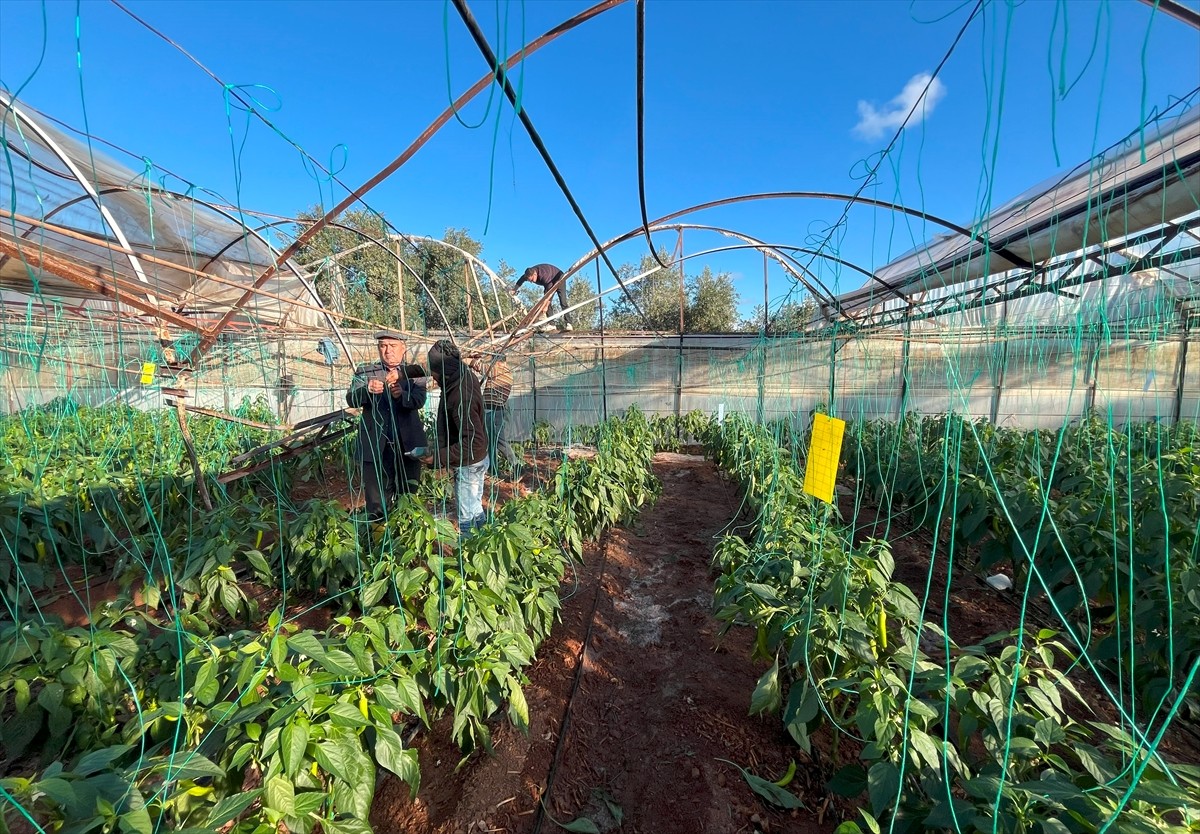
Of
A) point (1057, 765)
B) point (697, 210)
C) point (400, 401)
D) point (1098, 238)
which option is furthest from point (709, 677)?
point (1098, 238)

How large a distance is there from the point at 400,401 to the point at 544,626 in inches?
82.9

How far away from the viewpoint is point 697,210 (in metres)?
3.67

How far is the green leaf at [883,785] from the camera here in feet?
3.86

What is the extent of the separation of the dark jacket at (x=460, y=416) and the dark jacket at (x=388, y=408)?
0.93 ft

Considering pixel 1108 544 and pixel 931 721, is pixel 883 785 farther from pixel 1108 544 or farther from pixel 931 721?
pixel 1108 544

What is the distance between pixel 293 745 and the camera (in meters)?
1.08

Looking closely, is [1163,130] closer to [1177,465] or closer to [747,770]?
[1177,465]

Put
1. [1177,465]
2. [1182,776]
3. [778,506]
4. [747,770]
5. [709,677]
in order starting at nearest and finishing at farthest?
[1182,776], [747,770], [709,677], [778,506], [1177,465]

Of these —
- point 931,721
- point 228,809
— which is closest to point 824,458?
point 931,721

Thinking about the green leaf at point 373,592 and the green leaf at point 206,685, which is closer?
the green leaf at point 206,685

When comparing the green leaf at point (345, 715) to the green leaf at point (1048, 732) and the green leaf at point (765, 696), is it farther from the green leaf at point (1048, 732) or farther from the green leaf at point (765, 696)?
the green leaf at point (1048, 732)

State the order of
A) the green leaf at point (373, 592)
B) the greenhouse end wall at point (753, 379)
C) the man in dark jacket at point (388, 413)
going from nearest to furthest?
the green leaf at point (373, 592)
the man in dark jacket at point (388, 413)
the greenhouse end wall at point (753, 379)

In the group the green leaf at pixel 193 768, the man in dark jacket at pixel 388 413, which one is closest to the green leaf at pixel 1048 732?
the green leaf at pixel 193 768

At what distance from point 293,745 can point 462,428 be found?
226 centimetres
